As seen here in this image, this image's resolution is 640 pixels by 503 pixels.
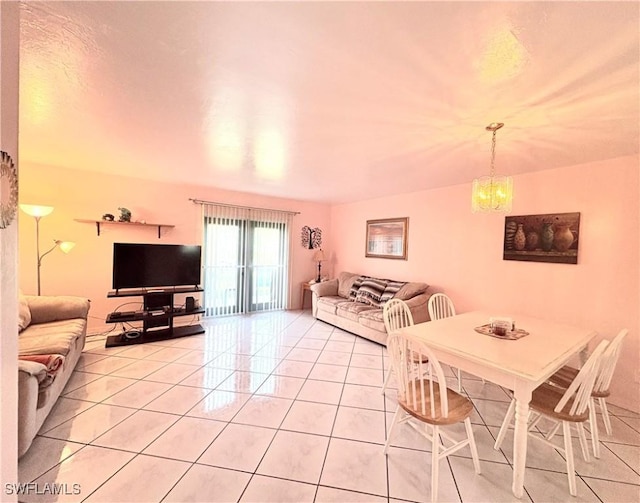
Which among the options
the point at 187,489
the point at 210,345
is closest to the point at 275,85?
the point at 187,489

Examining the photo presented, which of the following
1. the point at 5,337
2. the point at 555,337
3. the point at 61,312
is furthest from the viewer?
the point at 61,312

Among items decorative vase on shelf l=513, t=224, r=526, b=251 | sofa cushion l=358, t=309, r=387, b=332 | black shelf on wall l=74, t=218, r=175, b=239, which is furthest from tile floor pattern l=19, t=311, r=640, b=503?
black shelf on wall l=74, t=218, r=175, b=239

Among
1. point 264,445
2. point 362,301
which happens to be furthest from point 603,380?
point 362,301

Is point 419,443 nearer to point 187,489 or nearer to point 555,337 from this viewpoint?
point 555,337

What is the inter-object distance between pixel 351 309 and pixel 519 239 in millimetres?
2445

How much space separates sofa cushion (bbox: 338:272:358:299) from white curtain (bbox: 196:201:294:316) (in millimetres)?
1144

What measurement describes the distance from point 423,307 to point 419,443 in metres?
2.13

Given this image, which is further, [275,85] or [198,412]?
[198,412]

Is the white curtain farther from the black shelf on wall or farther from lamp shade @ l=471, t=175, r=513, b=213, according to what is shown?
lamp shade @ l=471, t=175, r=513, b=213

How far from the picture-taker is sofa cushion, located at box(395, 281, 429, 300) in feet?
13.1

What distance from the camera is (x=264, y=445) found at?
183cm

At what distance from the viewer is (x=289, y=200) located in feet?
18.1

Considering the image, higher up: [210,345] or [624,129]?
[624,129]

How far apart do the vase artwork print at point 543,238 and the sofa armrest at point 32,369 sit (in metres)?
4.55
